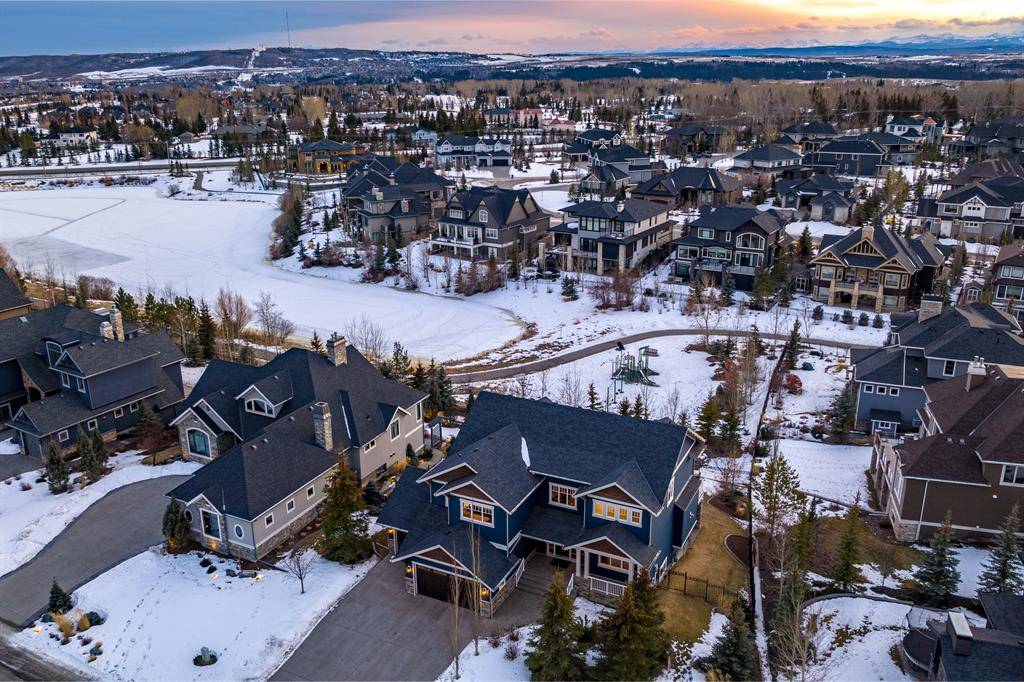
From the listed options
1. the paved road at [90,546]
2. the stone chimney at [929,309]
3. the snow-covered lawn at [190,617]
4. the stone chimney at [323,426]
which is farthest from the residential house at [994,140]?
A: the paved road at [90,546]

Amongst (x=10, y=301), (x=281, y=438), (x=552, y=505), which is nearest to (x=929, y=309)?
(x=552, y=505)

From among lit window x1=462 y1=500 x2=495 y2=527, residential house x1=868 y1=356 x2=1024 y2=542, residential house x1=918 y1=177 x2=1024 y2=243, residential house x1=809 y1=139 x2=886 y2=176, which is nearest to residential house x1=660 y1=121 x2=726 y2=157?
residential house x1=809 y1=139 x2=886 y2=176

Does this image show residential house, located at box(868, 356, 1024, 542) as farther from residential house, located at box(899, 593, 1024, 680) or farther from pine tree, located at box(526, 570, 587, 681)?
pine tree, located at box(526, 570, 587, 681)

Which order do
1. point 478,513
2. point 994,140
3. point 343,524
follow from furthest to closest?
point 994,140 → point 343,524 → point 478,513

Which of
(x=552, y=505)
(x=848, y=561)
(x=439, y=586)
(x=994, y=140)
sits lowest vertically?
(x=439, y=586)

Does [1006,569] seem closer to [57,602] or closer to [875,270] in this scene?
[57,602]

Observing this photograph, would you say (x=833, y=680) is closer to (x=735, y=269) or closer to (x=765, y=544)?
(x=765, y=544)
